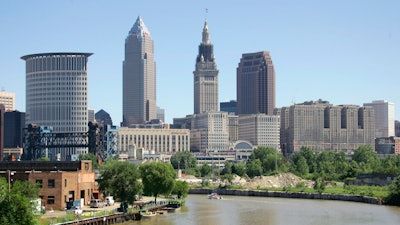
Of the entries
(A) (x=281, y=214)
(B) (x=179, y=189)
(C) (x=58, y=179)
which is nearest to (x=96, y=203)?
(C) (x=58, y=179)

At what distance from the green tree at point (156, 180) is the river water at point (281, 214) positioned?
405 centimetres

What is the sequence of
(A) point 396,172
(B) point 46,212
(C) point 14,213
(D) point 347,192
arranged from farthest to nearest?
(A) point 396,172 < (D) point 347,192 < (B) point 46,212 < (C) point 14,213

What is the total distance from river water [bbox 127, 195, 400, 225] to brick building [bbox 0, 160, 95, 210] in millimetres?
9649

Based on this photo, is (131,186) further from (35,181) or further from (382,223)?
(382,223)

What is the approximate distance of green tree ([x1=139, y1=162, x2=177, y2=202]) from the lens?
381ft

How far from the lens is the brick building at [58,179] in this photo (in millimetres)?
98062

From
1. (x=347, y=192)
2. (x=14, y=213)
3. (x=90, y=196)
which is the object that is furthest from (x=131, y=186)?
(x=347, y=192)

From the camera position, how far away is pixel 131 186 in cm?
10112

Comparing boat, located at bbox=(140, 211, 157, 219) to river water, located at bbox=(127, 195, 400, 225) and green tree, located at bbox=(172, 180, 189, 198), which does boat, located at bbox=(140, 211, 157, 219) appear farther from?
green tree, located at bbox=(172, 180, 189, 198)

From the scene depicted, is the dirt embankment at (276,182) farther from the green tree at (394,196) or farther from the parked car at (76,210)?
the parked car at (76,210)

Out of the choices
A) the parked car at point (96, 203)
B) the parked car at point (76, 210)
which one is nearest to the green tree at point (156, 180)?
the parked car at point (96, 203)

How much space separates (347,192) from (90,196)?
60.3 metres

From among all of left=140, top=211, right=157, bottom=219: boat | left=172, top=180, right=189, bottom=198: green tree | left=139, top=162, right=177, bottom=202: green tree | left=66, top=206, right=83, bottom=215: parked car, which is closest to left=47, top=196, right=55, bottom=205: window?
left=66, top=206, right=83, bottom=215: parked car

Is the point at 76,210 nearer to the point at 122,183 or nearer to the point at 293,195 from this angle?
the point at 122,183
